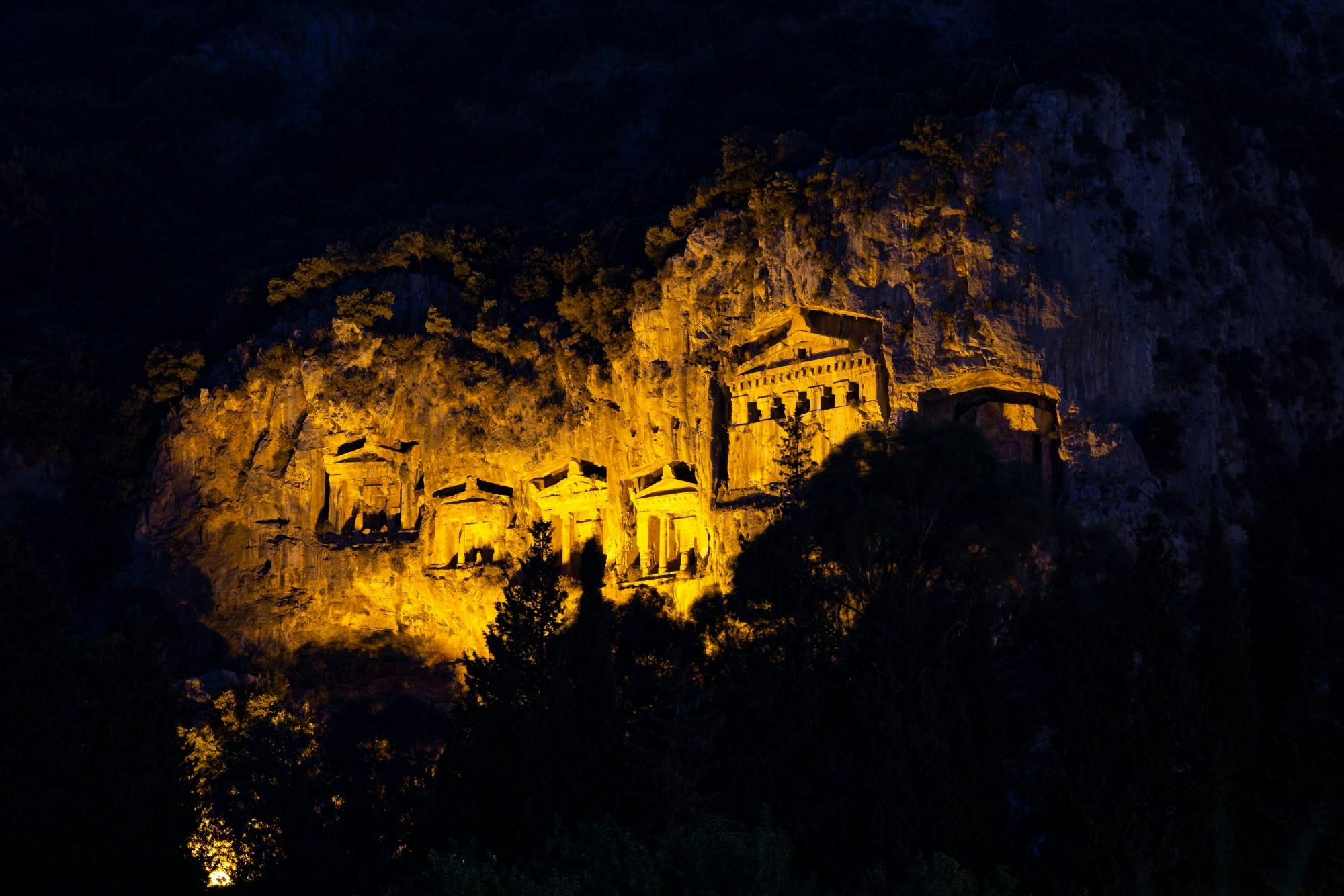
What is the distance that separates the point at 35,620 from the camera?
3209 cm

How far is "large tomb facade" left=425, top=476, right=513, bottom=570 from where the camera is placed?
45281mm

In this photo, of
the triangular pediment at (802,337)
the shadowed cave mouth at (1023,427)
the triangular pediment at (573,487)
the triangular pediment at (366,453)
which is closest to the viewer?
the shadowed cave mouth at (1023,427)

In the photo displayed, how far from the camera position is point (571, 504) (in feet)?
146

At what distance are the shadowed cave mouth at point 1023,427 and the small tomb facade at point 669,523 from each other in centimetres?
778

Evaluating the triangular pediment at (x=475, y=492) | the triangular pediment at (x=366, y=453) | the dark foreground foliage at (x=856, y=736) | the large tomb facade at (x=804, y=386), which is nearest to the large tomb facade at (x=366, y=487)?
the triangular pediment at (x=366, y=453)

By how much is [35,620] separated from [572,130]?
41.5 m

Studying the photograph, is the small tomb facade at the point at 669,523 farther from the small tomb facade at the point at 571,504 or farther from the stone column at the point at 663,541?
the small tomb facade at the point at 571,504

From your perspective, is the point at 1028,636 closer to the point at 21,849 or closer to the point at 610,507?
the point at 610,507

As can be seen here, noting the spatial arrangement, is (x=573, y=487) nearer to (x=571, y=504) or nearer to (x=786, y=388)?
(x=571, y=504)

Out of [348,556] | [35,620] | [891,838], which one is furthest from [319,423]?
[891,838]

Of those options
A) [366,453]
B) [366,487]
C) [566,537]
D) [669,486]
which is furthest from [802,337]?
[366,487]

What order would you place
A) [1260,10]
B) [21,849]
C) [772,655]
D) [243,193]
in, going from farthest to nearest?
[243,193] < [1260,10] < [772,655] < [21,849]

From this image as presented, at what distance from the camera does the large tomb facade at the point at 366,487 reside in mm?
46562

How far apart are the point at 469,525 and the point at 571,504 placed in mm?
3530
